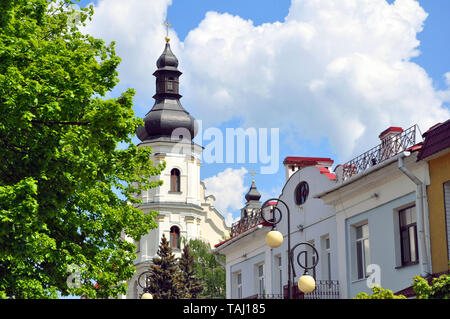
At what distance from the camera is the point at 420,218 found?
62.5ft

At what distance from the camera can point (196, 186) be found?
78.1 meters

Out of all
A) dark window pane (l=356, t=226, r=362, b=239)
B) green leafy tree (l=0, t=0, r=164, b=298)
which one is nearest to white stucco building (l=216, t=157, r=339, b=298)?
dark window pane (l=356, t=226, r=362, b=239)

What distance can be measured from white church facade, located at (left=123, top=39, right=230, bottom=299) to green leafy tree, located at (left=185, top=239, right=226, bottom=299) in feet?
11.0

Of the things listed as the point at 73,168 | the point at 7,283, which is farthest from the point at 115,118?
the point at 7,283

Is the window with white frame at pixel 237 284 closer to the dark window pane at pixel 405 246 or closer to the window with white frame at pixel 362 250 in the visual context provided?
the window with white frame at pixel 362 250

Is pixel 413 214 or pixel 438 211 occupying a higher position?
pixel 413 214

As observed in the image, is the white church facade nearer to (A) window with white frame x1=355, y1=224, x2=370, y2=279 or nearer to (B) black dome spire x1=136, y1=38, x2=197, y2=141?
(B) black dome spire x1=136, y1=38, x2=197, y2=141

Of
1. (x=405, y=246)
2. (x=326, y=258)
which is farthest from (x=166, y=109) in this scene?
(x=405, y=246)

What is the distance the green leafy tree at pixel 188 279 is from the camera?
6234 centimetres

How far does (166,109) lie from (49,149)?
60.2 metres

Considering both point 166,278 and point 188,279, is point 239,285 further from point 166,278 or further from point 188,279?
point 188,279

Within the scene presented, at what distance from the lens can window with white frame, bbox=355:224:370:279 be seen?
22.3 metres
